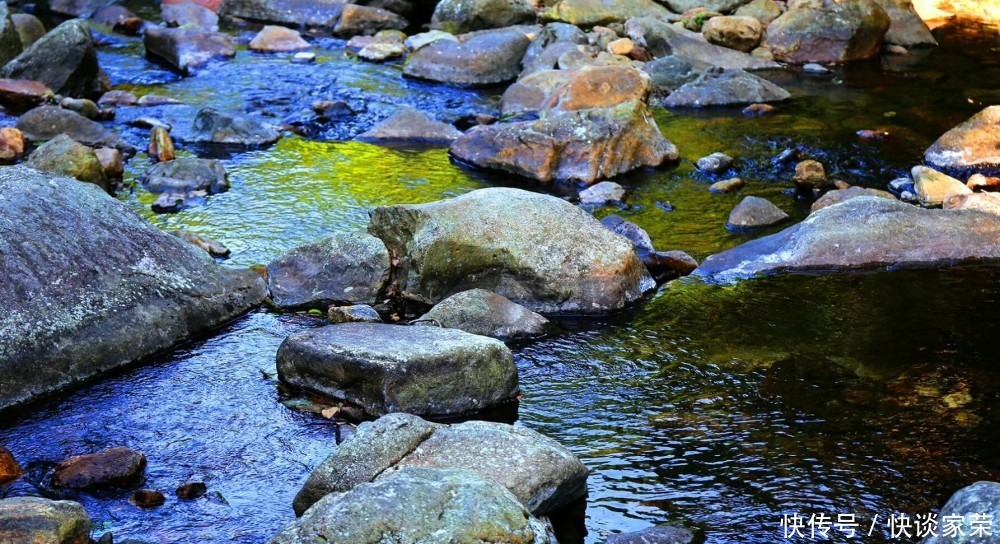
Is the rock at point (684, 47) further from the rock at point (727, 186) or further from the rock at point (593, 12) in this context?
the rock at point (727, 186)

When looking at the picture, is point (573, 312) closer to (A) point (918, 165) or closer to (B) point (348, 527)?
(B) point (348, 527)

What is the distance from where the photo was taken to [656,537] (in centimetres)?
527

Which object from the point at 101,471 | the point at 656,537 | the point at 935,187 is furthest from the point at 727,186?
the point at 101,471

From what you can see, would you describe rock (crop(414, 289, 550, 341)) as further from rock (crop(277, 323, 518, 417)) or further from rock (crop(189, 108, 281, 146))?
rock (crop(189, 108, 281, 146))

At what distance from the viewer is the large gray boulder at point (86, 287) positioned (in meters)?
6.82

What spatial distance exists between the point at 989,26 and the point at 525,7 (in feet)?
27.0

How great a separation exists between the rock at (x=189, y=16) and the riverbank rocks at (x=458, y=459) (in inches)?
535

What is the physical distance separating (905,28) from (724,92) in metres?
5.24

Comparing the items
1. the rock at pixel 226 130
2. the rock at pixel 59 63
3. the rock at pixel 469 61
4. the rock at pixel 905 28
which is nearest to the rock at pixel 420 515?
the rock at pixel 226 130

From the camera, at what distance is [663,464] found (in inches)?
238

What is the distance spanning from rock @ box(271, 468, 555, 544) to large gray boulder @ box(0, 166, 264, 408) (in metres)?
2.97

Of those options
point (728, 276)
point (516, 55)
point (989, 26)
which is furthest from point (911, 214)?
point (989, 26)

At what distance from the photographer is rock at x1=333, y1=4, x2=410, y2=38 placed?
694 inches

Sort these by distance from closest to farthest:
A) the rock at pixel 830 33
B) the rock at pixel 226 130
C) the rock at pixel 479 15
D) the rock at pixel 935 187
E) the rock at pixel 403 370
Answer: the rock at pixel 403 370
the rock at pixel 935 187
the rock at pixel 226 130
the rock at pixel 830 33
the rock at pixel 479 15
